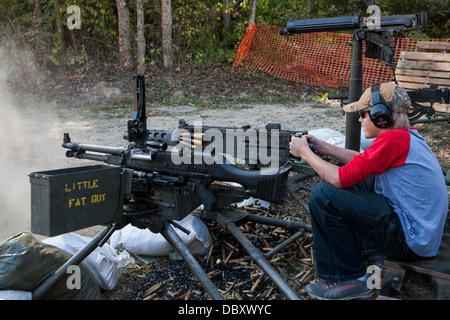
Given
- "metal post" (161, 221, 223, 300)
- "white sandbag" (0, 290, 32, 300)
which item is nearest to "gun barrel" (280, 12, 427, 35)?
"metal post" (161, 221, 223, 300)

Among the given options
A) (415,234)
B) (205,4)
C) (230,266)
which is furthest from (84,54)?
(415,234)

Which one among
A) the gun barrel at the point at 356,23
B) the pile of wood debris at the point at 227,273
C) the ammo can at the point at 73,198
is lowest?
the pile of wood debris at the point at 227,273

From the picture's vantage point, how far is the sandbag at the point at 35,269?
2633 millimetres

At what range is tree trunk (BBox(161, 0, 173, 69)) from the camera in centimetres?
1338

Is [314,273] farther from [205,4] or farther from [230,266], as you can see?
[205,4]

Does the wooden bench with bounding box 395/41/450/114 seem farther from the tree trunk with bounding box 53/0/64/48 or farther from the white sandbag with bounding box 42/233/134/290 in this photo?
the tree trunk with bounding box 53/0/64/48

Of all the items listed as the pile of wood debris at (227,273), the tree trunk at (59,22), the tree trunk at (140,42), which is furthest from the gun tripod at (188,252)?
the tree trunk at (59,22)

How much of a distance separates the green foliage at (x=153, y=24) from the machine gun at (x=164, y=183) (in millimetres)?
11689

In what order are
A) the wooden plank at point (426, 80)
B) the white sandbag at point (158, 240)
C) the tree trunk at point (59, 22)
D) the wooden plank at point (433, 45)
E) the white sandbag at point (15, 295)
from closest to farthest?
1. the white sandbag at point (15, 295)
2. the white sandbag at point (158, 240)
3. the wooden plank at point (426, 80)
4. the wooden plank at point (433, 45)
5. the tree trunk at point (59, 22)

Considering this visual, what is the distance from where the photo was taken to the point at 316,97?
12.7 metres

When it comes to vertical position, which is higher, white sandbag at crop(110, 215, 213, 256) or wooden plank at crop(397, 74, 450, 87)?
wooden plank at crop(397, 74, 450, 87)

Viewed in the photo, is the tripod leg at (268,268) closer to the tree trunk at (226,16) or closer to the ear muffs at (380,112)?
the ear muffs at (380,112)

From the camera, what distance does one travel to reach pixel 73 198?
103 inches

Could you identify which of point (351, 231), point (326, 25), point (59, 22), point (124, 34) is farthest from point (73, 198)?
point (59, 22)
